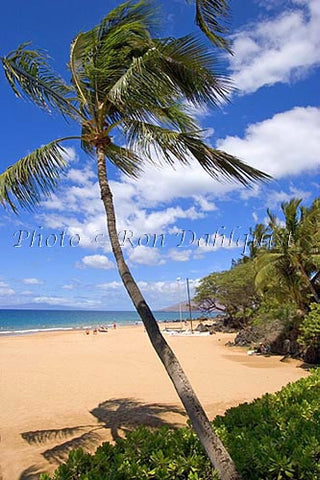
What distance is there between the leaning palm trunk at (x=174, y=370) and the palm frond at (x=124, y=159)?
1731 millimetres

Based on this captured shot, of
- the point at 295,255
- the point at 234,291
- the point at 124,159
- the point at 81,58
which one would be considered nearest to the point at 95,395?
the point at 124,159

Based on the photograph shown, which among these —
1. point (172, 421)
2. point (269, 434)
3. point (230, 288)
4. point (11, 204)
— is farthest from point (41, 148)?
point (230, 288)

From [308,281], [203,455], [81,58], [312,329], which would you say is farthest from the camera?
[308,281]

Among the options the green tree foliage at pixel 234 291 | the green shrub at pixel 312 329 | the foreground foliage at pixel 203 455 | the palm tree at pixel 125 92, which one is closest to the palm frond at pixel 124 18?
the palm tree at pixel 125 92

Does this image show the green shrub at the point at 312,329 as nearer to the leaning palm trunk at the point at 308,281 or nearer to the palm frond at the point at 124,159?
the leaning palm trunk at the point at 308,281

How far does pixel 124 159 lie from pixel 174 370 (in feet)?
12.4

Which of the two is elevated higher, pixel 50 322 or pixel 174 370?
pixel 174 370

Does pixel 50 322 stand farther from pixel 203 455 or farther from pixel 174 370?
pixel 174 370

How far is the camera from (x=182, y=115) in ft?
16.4

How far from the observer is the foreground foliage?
3.09 m

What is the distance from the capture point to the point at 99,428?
7039 millimetres

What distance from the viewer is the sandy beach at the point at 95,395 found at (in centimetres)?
623

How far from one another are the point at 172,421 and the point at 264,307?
57.4 feet

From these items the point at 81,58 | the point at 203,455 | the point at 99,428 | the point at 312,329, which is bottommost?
the point at 99,428
